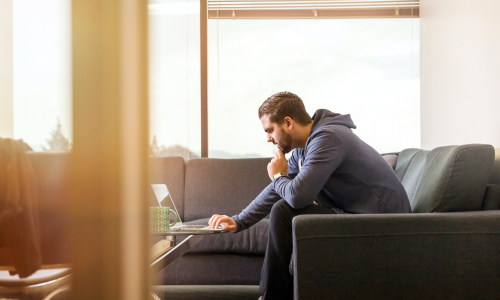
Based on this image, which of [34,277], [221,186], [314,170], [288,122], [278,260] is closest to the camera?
[34,277]

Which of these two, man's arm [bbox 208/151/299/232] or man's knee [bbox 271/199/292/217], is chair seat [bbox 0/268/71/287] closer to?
man's knee [bbox 271/199/292/217]

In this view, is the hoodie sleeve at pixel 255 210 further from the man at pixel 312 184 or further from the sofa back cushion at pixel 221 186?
the sofa back cushion at pixel 221 186

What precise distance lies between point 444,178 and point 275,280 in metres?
0.61

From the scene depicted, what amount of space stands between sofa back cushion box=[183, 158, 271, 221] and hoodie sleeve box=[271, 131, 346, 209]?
89cm

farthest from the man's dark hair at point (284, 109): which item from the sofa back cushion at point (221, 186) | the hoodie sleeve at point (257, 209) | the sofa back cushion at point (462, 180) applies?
the sofa back cushion at point (221, 186)

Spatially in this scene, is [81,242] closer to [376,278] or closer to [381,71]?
[376,278]

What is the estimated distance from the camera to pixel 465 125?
7.43 feet

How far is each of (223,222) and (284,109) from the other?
1.74 feet

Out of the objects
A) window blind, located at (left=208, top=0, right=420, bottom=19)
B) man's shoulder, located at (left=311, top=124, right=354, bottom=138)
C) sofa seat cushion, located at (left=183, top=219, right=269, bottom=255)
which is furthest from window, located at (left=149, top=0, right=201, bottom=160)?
window blind, located at (left=208, top=0, right=420, bottom=19)

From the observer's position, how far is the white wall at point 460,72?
1.95 meters

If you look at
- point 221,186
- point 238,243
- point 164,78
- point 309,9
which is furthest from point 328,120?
point 309,9

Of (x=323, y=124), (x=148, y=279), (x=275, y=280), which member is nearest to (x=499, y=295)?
(x=275, y=280)

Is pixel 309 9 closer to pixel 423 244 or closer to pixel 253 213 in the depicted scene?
pixel 253 213

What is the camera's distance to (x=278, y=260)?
1.16 meters
